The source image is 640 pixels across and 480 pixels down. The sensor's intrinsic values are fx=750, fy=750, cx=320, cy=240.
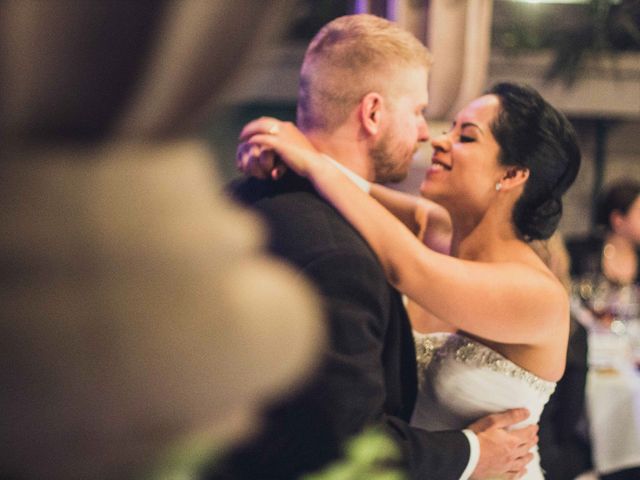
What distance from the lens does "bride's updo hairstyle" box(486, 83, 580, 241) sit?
5.44 feet

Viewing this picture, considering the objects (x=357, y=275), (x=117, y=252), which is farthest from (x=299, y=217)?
(x=117, y=252)

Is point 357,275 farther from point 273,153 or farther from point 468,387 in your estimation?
point 468,387

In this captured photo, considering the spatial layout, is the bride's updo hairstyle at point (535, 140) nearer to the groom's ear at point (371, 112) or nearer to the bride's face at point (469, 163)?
the bride's face at point (469, 163)

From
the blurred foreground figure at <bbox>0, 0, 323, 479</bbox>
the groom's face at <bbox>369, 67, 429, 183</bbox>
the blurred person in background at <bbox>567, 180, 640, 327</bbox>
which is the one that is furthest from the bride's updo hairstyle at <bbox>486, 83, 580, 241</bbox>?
the blurred person in background at <bbox>567, 180, 640, 327</bbox>

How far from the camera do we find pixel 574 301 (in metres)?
4.19

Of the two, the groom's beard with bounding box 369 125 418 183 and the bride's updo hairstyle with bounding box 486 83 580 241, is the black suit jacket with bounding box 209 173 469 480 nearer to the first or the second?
the groom's beard with bounding box 369 125 418 183

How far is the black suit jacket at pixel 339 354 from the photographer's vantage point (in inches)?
49.8

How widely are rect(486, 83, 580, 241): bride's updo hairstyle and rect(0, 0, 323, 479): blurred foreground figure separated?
4.44 ft

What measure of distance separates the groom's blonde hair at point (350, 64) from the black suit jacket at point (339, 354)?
186 mm

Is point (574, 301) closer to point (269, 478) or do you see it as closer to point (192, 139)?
point (269, 478)

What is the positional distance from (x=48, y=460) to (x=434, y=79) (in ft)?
9.00

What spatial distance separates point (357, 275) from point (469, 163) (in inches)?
19.9

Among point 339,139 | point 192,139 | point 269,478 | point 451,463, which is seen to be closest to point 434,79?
point 339,139

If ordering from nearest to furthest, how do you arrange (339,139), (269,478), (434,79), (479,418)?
1. (269,478)
2. (339,139)
3. (479,418)
4. (434,79)
